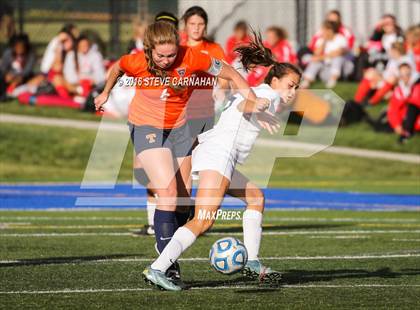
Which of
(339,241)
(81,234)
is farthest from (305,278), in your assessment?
(81,234)

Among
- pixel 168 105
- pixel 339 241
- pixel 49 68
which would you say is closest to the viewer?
pixel 168 105

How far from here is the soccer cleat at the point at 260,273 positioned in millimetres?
7777

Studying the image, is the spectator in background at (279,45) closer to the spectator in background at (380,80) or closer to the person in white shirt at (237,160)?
the spectator in background at (380,80)

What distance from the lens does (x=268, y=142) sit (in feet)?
65.5

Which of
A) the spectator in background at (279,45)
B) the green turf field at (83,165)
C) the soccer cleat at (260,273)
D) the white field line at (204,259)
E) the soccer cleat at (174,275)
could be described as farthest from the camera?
the spectator in background at (279,45)

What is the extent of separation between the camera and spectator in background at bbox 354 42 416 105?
66.8ft

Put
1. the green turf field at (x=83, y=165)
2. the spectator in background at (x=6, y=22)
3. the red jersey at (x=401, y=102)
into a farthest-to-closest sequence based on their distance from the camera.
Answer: the spectator in background at (x=6, y=22) → the red jersey at (x=401, y=102) → the green turf field at (x=83, y=165)

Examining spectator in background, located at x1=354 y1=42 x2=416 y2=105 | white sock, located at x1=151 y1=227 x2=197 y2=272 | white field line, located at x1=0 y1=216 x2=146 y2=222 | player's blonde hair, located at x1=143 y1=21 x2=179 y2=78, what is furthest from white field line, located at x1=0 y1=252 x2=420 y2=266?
spectator in background, located at x1=354 y1=42 x2=416 y2=105

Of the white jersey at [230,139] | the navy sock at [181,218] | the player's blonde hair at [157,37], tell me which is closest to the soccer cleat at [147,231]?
the navy sock at [181,218]

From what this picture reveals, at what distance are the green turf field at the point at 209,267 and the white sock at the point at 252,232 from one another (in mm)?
250

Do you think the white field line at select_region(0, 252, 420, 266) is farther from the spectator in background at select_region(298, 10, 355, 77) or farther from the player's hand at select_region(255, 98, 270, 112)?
the spectator in background at select_region(298, 10, 355, 77)

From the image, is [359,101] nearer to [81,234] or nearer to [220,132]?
[81,234]

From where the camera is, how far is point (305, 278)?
27.2ft

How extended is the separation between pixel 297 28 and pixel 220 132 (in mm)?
16519
